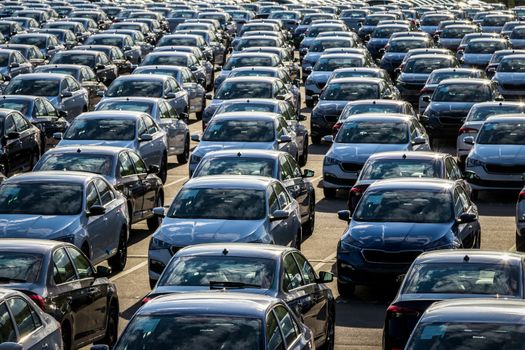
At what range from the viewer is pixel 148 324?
43.6 feet

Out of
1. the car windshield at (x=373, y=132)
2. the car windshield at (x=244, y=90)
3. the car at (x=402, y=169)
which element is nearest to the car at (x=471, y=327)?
the car at (x=402, y=169)

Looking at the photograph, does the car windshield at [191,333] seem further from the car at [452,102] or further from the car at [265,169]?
the car at [452,102]

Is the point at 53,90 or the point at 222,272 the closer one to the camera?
the point at 222,272

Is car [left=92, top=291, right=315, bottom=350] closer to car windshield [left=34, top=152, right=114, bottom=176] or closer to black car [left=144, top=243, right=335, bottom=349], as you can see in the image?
black car [left=144, top=243, right=335, bottom=349]

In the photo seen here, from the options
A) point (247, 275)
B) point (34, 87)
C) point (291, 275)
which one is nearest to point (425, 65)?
point (34, 87)

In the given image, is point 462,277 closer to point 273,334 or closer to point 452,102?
point 273,334

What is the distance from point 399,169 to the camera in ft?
90.3

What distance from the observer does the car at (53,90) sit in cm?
3862

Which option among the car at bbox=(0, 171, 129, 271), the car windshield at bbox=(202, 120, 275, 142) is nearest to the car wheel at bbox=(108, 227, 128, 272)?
the car at bbox=(0, 171, 129, 271)

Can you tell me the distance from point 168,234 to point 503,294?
546 cm

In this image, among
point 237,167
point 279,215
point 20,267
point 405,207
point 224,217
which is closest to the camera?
point 20,267

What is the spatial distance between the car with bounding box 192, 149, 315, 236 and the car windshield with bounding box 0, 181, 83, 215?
3.59 m

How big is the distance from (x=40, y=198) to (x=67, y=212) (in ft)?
1.24

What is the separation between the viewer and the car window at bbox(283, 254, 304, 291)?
57.4 feet
